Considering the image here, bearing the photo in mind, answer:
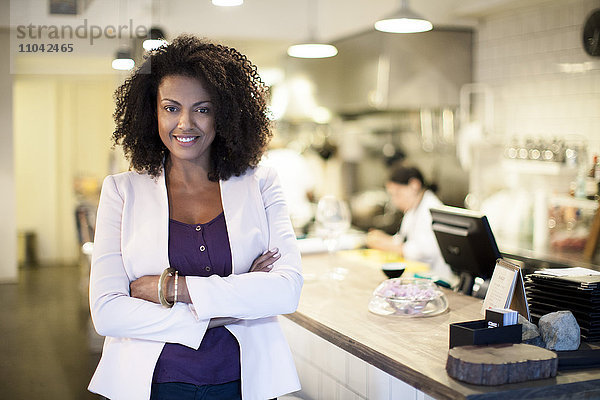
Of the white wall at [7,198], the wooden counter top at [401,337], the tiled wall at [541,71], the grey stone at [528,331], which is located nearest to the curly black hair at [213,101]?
the wooden counter top at [401,337]

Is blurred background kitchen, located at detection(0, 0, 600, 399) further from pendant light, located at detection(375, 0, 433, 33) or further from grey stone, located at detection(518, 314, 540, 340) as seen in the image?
grey stone, located at detection(518, 314, 540, 340)

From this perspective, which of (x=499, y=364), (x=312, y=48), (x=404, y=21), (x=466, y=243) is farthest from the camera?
(x=312, y=48)

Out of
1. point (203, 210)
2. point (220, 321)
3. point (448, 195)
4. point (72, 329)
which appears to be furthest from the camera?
point (448, 195)

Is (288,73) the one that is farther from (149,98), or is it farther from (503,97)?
(149,98)

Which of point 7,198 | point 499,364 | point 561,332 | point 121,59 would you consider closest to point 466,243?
point 561,332

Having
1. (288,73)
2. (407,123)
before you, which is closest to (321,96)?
(288,73)

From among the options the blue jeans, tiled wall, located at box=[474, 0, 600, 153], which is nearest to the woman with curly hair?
the blue jeans

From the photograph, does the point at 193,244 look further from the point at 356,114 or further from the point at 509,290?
the point at 356,114

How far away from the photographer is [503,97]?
536cm

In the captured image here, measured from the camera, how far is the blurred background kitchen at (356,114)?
311 cm

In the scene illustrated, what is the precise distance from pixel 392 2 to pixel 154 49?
12.6 ft

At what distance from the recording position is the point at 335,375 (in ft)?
8.45

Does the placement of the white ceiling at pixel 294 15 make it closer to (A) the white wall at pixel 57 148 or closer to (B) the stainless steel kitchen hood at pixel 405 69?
(B) the stainless steel kitchen hood at pixel 405 69

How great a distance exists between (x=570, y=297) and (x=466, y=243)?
64cm
